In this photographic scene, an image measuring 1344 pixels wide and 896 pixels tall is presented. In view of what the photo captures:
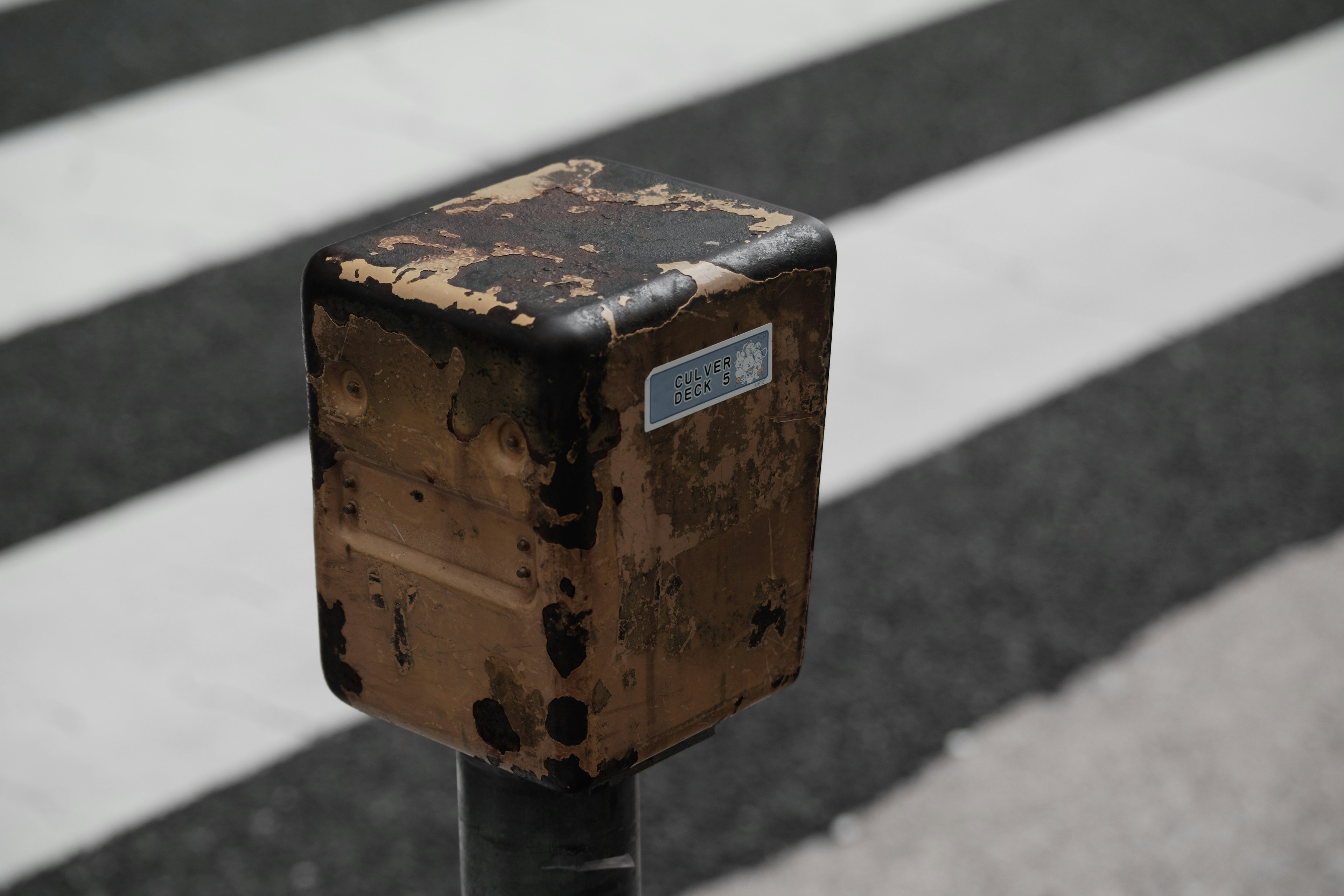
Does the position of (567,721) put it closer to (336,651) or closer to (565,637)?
(565,637)

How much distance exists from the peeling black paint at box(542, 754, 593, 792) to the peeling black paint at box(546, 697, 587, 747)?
2cm

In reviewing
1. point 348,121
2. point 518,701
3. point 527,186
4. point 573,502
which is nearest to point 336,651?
point 518,701

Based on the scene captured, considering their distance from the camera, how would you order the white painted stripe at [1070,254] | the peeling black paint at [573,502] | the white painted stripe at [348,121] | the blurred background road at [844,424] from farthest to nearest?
the white painted stripe at [348,121] → the white painted stripe at [1070,254] → the blurred background road at [844,424] → the peeling black paint at [573,502]

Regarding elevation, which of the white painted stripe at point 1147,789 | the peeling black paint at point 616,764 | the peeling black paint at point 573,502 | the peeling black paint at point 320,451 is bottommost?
the white painted stripe at point 1147,789

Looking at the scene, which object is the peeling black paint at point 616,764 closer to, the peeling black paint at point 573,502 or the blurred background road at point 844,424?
the peeling black paint at point 573,502

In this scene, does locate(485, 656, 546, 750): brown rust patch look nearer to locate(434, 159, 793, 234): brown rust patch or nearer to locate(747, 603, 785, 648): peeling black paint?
locate(747, 603, 785, 648): peeling black paint

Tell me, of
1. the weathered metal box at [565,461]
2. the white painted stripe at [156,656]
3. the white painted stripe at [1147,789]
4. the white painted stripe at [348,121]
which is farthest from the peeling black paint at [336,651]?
the white painted stripe at [348,121]

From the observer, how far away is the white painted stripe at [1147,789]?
3180 millimetres

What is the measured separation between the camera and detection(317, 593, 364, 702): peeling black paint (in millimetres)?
1469

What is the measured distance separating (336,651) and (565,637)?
270 mm

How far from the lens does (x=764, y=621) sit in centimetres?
151

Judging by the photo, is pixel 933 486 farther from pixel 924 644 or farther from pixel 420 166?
pixel 420 166

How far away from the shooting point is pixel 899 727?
11.6ft

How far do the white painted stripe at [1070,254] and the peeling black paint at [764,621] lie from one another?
106 inches
